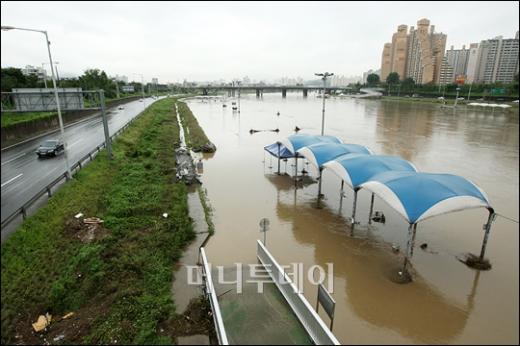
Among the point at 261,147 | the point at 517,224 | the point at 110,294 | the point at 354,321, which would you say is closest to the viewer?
the point at 517,224

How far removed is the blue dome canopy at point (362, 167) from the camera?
1259 cm

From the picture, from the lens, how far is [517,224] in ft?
21.0

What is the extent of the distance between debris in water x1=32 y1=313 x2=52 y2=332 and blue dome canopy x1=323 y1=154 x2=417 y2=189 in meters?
11.2

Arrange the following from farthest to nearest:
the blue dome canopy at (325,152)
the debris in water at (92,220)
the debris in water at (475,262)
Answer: the blue dome canopy at (325,152) < the debris in water at (92,220) < the debris in water at (475,262)

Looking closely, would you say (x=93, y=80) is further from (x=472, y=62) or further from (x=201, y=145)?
(x=472, y=62)

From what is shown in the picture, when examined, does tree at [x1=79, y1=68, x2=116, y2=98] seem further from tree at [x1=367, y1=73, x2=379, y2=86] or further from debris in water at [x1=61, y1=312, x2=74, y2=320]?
tree at [x1=367, y1=73, x2=379, y2=86]

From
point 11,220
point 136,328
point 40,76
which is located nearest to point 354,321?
point 136,328

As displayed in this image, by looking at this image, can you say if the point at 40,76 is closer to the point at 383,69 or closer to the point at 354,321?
the point at 354,321

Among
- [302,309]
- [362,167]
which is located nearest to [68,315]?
[302,309]

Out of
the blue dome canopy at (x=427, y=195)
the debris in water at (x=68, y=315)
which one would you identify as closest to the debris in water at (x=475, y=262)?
the blue dome canopy at (x=427, y=195)

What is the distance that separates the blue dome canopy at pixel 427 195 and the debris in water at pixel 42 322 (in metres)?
10.8

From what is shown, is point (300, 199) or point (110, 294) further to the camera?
point (300, 199)

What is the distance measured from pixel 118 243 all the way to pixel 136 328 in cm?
461

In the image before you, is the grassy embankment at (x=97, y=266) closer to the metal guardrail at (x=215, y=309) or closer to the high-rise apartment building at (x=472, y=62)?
the metal guardrail at (x=215, y=309)
